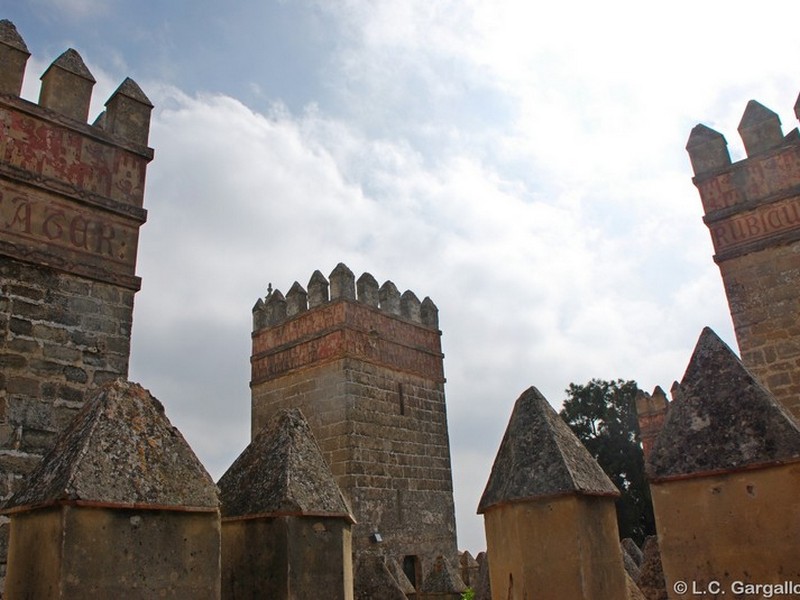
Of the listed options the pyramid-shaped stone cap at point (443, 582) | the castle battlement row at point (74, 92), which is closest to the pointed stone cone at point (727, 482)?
the castle battlement row at point (74, 92)

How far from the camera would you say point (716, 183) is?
884cm

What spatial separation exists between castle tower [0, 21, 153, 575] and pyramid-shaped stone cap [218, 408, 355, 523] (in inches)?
92.7

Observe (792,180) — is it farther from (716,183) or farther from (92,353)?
(92,353)

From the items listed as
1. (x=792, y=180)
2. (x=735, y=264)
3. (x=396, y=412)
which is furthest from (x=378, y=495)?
(x=792, y=180)

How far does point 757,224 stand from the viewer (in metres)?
8.41

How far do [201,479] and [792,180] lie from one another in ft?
26.6

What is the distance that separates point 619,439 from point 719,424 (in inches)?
1095

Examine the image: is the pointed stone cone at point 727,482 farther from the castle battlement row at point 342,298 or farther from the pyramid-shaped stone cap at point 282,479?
the castle battlement row at point 342,298

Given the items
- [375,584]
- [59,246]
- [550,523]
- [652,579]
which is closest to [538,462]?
[550,523]

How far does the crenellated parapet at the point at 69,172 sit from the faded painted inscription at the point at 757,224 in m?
7.05

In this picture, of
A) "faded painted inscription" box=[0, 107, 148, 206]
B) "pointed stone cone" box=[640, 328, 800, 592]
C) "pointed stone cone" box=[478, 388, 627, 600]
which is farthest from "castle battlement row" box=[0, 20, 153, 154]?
"pointed stone cone" box=[640, 328, 800, 592]

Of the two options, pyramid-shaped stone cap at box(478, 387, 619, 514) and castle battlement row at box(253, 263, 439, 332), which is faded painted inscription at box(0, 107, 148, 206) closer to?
pyramid-shaped stone cap at box(478, 387, 619, 514)

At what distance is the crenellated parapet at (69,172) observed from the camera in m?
5.88

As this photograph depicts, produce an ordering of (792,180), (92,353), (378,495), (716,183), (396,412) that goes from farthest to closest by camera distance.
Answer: (396,412) < (378,495) < (716,183) < (792,180) < (92,353)
